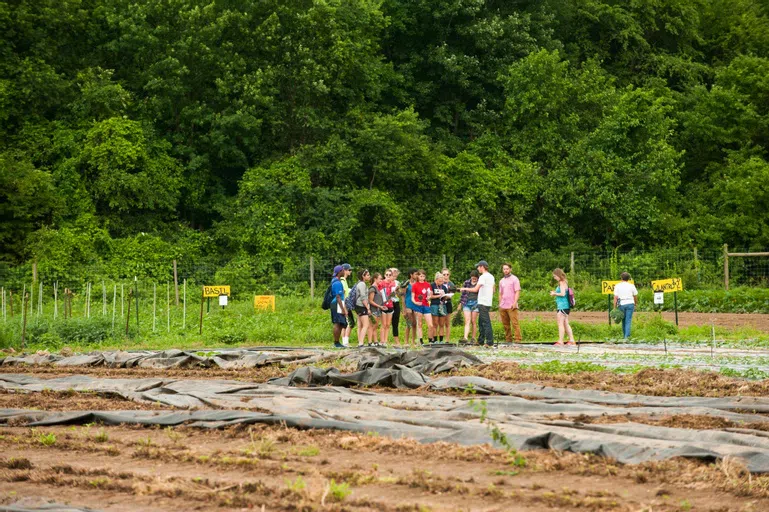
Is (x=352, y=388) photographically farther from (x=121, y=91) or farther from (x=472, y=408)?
(x=121, y=91)

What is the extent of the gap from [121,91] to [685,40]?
1082 inches

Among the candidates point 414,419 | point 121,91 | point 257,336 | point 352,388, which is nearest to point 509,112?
point 121,91

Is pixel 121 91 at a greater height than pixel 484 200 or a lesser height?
greater

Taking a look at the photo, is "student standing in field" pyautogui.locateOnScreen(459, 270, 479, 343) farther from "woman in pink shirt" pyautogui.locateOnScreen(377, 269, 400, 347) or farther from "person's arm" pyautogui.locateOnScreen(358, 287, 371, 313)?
"person's arm" pyautogui.locateOnScreen(358, 287, 371, 313)

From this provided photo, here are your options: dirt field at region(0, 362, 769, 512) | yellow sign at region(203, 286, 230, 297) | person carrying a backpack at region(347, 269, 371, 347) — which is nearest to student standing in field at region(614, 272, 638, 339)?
person carrying a backpack at region(347, 269, 371, 347)

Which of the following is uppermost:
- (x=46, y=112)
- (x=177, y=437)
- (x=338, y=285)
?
(x=46, y=112)

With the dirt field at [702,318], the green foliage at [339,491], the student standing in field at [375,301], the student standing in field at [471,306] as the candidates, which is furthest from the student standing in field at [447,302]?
the green foliage at [339,491]

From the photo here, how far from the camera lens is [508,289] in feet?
75.9

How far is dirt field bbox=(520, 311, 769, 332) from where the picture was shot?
28.2 meters

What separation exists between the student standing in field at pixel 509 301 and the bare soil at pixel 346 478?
45.4ft

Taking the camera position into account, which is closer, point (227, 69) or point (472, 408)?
point (472, 408)

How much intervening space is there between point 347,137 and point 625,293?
22.4 metres

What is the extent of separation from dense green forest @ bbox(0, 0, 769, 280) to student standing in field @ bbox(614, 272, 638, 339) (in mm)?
17376

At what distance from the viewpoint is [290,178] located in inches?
1613
